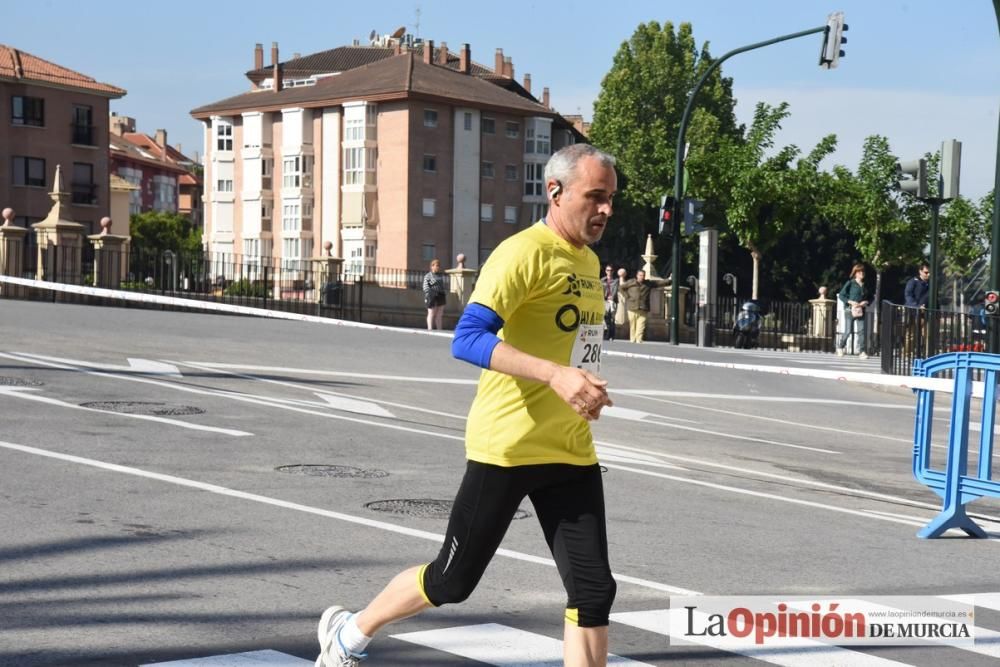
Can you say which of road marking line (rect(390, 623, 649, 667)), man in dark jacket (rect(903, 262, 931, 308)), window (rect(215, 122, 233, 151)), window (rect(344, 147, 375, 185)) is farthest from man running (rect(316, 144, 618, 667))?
window (rect(215, 122, 233, 151))

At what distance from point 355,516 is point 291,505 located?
1.48ft

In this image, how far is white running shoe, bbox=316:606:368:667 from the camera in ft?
15.2

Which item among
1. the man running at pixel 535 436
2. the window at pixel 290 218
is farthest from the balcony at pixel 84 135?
the man running at pixel 535 436

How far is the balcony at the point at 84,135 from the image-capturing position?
8550cm

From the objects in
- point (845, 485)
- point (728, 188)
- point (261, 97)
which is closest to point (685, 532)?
point (845, 485)

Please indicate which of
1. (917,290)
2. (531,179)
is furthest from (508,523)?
(531,179)

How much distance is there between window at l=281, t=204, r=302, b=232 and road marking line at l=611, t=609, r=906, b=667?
290 feet

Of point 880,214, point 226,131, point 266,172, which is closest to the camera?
point 880,214

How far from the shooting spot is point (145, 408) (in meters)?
12.7

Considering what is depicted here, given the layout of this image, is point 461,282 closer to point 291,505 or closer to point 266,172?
Answer: point 291,505

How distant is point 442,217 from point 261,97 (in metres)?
17.2

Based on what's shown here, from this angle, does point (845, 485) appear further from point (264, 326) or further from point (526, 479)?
point (264, 326)

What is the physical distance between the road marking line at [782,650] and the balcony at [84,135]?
84.5 metres

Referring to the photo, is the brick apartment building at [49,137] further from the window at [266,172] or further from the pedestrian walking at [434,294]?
the pedestrian walking at [434,294]
